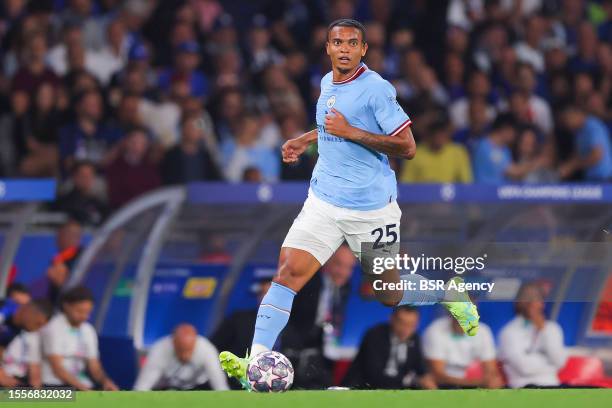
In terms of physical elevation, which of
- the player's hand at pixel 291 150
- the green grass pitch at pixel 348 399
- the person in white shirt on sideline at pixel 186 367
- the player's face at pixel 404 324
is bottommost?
the green grass pitch at pixel 348 399

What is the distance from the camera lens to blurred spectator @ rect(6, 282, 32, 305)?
1237 centimetres

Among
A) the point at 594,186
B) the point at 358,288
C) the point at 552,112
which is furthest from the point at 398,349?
the point at 552,112

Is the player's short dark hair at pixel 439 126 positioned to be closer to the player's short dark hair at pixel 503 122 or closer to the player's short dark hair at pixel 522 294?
the player's short dark hair at pixel 503 122

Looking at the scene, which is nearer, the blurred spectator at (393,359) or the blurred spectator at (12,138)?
the blurred spectator at (393,359)

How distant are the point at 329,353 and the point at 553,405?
15.2 ft

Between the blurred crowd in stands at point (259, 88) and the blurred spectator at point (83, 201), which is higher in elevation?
the blurred crowd in stands at point (259, 88)

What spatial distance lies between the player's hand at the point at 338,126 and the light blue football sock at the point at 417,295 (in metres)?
1.02

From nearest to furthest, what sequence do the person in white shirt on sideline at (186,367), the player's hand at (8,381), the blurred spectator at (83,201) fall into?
the player's hand at (8,381)
the person in white shirt on sideline at (186,367)
the blurred spectator at (83,201)

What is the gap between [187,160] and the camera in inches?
600

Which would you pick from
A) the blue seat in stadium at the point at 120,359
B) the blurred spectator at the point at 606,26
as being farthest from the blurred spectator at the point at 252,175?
the blurred spectator at the point at 606,26

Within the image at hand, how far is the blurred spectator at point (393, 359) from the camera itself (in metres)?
12.0

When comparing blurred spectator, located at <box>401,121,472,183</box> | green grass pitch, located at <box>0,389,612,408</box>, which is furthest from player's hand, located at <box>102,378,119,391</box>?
blurred spectator, located at <box>401,121,472,183</box>

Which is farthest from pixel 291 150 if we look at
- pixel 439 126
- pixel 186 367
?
pixel 439 126

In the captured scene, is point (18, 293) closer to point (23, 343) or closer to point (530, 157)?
point (23, 343)
